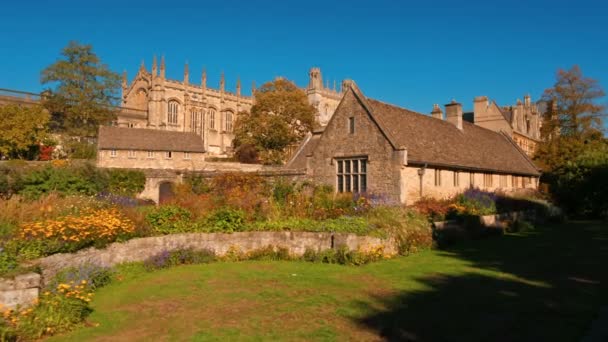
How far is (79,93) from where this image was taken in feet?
184

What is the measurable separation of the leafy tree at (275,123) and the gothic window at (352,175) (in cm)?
3030

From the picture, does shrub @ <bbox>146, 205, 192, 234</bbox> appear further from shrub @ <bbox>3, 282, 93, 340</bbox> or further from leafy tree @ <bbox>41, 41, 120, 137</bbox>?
leafy tree @ <bbox>41, 41, 120, 137</bbox>

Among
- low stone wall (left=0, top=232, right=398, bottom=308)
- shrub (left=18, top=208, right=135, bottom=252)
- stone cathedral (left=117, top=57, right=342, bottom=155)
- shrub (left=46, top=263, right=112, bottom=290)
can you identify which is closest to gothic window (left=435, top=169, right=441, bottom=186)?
low stone wall (left=0, top=232, right=398, bottom=308)

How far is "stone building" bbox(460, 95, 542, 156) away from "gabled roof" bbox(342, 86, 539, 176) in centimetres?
976

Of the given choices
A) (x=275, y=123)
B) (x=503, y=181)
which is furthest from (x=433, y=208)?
(x=275, y=123)

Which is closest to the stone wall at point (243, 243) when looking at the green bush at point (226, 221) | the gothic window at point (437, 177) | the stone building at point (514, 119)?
the green bush at point (226, 221)

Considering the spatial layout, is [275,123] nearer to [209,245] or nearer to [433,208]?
[433,208]

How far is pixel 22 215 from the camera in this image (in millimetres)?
10773

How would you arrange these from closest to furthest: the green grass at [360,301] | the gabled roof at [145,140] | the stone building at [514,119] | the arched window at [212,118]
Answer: the green grass at [360,301]
the stone building at [514,119]
the gabled roof at [145,140]
the arched window at [212,118]

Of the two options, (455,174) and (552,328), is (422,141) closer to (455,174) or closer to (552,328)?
(455,174)

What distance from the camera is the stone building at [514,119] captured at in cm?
4209

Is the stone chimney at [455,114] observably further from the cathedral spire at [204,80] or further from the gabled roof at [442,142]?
the cathedral spire at [204,80]

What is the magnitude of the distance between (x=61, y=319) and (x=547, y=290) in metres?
9.12

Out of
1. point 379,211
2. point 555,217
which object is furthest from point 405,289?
point 555,217
